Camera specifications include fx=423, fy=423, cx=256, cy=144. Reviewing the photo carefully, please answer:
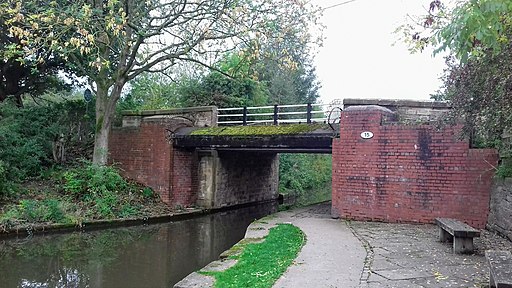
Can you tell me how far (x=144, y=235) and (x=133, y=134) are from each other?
5.52 m

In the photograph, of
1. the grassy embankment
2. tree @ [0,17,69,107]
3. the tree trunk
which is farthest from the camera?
tree @ [0,17,69,107]

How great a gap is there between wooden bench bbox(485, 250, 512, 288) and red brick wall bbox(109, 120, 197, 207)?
11.1 meters

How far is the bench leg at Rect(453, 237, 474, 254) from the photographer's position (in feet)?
21.2

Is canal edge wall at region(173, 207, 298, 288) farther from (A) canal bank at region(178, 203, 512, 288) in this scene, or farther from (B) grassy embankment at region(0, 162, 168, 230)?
(B) grassy embankment at region(0, 162, 168, 230)

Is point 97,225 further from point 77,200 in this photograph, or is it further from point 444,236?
point 444,236

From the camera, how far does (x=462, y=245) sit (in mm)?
6477

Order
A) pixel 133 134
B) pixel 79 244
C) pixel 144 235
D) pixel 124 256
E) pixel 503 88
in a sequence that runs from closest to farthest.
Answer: pixel 503 88 < pixel 124 256 < pixel 79 244 < pixel 144 235 < pixel 133 134

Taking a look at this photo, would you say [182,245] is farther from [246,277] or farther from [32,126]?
[32,126]

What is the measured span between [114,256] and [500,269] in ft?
22.7

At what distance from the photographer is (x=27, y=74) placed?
53.3 ft

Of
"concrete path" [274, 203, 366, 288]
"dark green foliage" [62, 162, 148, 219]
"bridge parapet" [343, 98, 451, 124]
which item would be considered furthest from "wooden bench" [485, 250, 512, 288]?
"dark green foliage" [62, 162, 148, 219]

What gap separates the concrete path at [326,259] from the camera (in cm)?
506

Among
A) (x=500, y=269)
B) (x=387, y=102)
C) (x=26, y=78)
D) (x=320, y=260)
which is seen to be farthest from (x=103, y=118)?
(x=500, y=269)

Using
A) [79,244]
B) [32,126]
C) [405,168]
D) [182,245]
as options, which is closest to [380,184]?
[405,168]
